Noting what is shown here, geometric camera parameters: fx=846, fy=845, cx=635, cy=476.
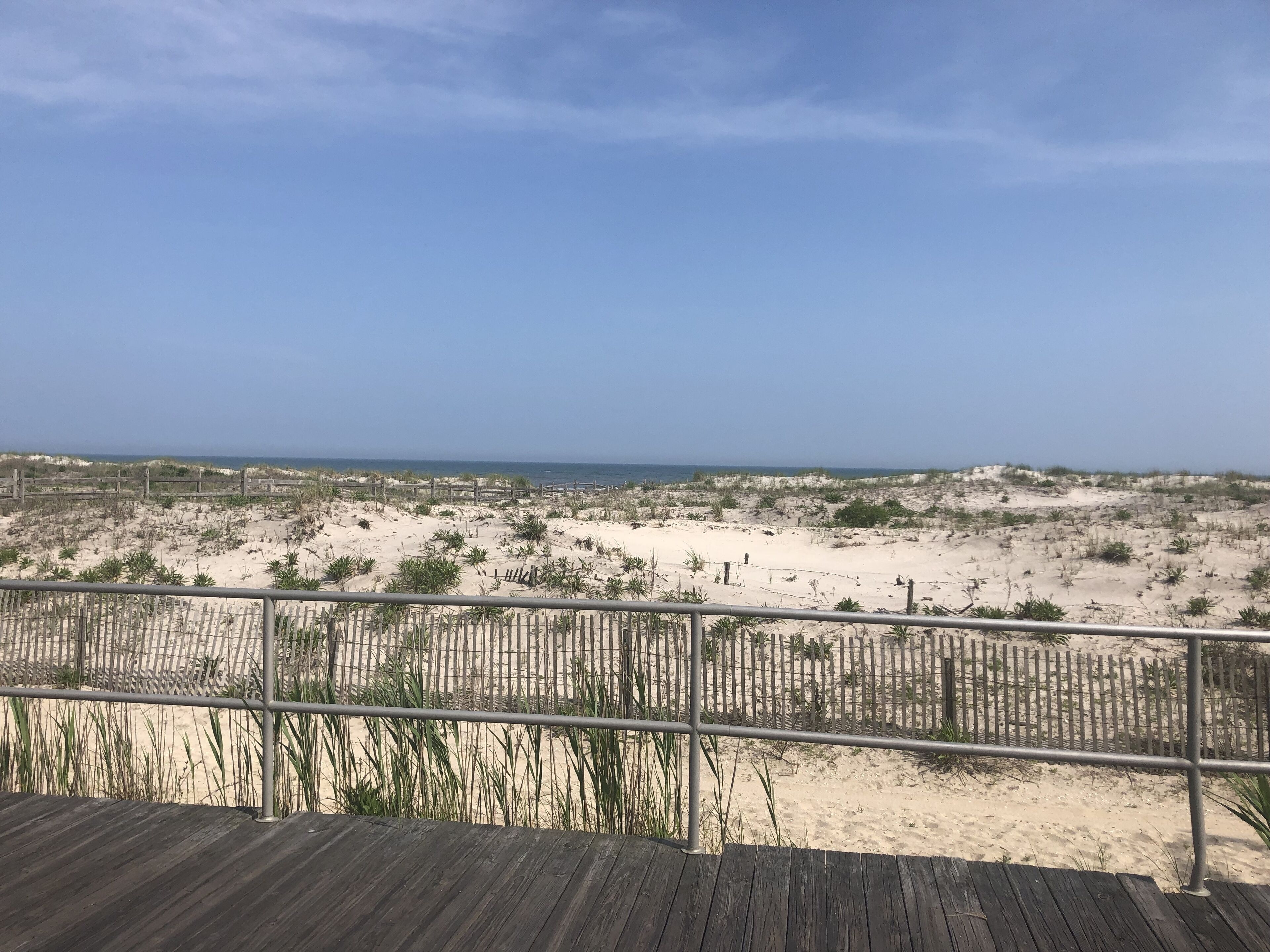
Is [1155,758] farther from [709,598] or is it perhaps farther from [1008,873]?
[709,598]

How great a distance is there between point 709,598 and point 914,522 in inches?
548

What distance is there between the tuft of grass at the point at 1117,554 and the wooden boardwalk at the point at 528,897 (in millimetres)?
16147

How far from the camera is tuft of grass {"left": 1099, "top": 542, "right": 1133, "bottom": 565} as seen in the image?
18.0 meters

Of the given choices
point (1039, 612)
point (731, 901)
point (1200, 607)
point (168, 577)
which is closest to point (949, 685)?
point (731, 901)

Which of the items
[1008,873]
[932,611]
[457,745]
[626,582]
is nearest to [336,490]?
[626,582]

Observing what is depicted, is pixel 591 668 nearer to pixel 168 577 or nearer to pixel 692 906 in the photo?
pixel 692 906

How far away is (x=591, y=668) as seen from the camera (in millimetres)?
4395

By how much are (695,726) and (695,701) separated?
0.36ft

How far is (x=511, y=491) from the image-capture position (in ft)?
127

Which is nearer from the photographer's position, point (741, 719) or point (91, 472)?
point (741, 719)

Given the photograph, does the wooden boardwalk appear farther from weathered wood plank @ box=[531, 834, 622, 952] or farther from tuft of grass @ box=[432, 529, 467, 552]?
tuft of grass @ box=[432, 529, 467, 552]

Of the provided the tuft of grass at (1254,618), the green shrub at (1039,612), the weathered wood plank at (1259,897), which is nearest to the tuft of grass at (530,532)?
the green shrub at (1039,612)

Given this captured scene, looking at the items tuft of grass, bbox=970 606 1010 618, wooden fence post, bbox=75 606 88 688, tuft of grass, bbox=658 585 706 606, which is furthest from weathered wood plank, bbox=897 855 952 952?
tuft of grass, bbox=970 606 1010 618

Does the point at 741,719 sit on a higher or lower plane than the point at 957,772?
higher
